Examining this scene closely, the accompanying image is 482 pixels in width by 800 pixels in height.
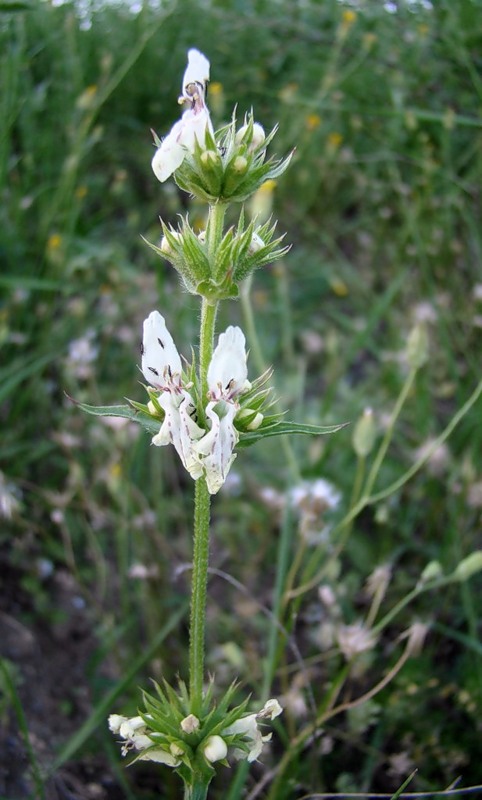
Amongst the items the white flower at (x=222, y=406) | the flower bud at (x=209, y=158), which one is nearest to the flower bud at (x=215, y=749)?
the white flower at (x=222, y=406)

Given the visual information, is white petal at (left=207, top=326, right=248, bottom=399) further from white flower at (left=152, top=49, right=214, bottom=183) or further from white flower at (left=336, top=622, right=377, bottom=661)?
white flower at (left=336, top=622, right=377, bottom=661)

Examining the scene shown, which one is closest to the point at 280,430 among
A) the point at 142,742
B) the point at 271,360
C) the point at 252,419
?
the point at 252,419

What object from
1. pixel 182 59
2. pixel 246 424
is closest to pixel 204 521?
pixel 246 424

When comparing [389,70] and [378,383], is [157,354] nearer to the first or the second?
[378,383]

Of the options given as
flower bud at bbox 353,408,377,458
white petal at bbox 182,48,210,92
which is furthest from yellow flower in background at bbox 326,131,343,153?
white petal at bbox 182,48,210,92

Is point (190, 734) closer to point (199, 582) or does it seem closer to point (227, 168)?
point (199, 582)

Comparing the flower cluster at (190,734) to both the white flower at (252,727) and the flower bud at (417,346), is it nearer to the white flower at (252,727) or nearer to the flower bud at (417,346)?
the white flower at (252,727)
